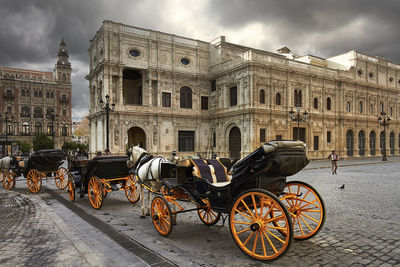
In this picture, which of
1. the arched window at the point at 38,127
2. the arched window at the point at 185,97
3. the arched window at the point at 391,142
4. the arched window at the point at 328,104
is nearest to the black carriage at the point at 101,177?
the arched window at the point at 185,97

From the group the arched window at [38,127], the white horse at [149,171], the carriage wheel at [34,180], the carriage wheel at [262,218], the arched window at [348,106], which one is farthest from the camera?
the arched window at [38,127]

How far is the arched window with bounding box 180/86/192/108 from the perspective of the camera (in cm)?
2886

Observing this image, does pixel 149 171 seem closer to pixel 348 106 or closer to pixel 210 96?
pixel 210 96

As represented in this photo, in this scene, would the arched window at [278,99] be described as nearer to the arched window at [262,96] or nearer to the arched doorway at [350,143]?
the arched window at [262,96]

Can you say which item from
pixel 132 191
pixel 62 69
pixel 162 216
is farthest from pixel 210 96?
pixel 62 69

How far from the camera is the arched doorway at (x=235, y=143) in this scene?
27.0m

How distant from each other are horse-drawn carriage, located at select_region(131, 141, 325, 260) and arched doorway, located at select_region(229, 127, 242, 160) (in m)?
21.7

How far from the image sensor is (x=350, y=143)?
108 feet

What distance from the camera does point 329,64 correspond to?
1497 inches

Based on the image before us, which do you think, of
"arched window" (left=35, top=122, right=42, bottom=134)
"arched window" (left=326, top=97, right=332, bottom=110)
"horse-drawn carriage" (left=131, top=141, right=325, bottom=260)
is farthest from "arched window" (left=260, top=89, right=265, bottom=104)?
"arched window" (left=35, top=122, right=42, bottom=134)

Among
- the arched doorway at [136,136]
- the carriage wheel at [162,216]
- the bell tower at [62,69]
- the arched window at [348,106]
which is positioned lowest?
the carriage wheel at [162,216]

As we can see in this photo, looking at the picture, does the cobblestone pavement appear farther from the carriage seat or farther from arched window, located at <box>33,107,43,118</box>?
arched window, located at <box>33,107,43,118</box>

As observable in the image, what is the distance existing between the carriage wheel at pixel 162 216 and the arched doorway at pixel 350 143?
32.8 meters

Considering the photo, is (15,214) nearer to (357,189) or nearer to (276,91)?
(357,189)
